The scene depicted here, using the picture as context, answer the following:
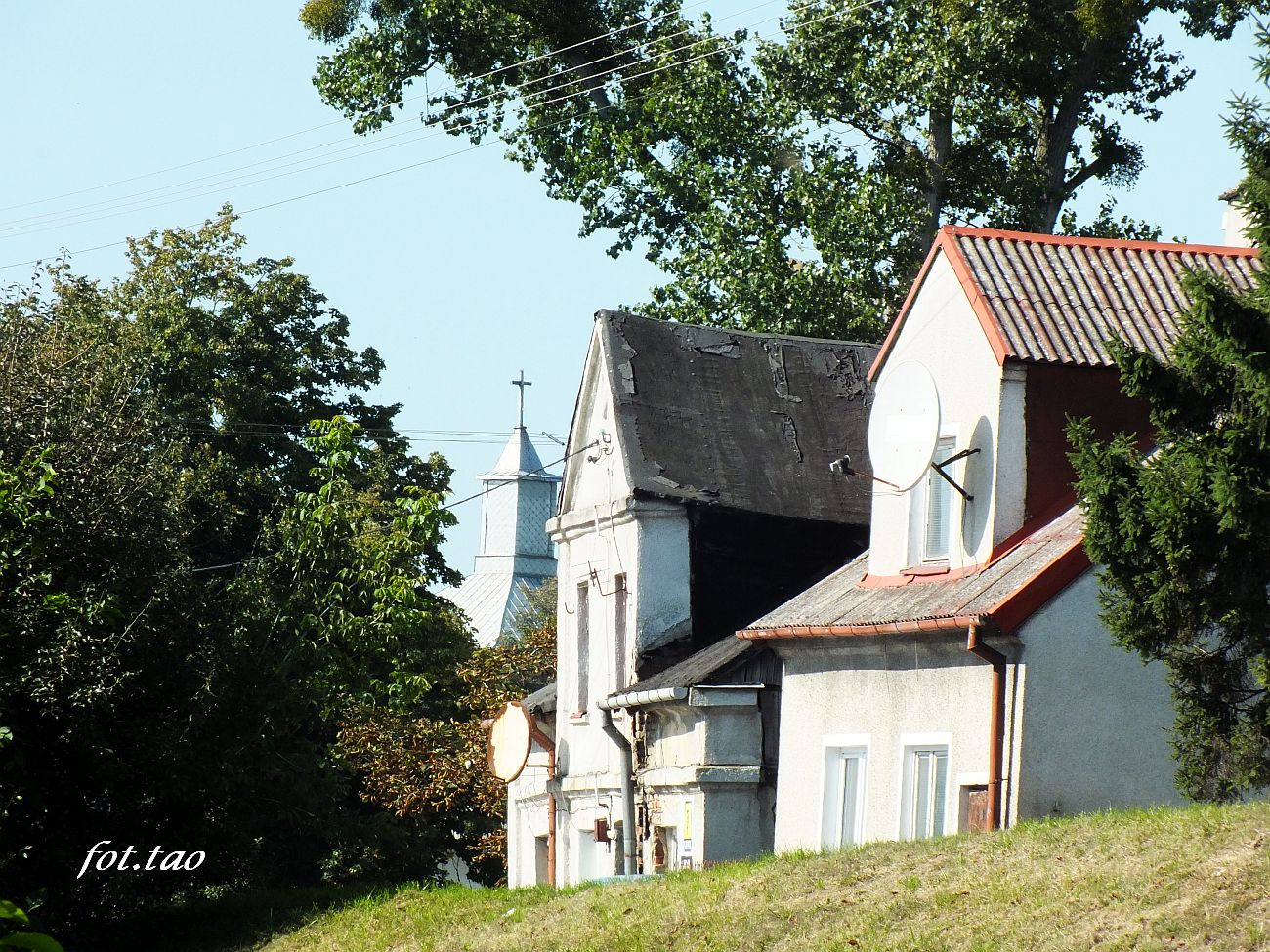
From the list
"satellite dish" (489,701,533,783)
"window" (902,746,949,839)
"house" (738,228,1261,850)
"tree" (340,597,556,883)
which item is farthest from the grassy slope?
"tree" (340,597,556,883)

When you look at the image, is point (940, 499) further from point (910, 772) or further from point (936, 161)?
point (936, 161)

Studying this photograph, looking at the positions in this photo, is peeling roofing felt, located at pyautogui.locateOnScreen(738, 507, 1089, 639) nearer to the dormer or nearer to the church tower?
the dormer

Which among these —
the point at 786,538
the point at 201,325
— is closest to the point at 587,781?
the point at 786,538

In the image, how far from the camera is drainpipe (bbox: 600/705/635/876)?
2248cm

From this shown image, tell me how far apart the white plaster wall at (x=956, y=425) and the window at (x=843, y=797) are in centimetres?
204

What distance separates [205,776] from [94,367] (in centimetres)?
556

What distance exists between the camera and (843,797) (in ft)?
60.2

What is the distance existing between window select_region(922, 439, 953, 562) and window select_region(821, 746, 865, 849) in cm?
215

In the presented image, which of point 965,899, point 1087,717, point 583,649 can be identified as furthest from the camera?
point 583,649

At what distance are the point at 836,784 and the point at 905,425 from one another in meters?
3.72

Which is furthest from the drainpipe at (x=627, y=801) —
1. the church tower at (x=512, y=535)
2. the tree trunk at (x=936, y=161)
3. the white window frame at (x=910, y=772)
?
the church tower at (x=512, y=535)

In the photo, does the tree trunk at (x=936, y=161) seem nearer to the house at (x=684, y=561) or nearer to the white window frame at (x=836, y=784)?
the house at (x=684, y=561)

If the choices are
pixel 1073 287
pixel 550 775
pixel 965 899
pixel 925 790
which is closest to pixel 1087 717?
pixel 925 790

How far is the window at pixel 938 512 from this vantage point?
1841 cm
